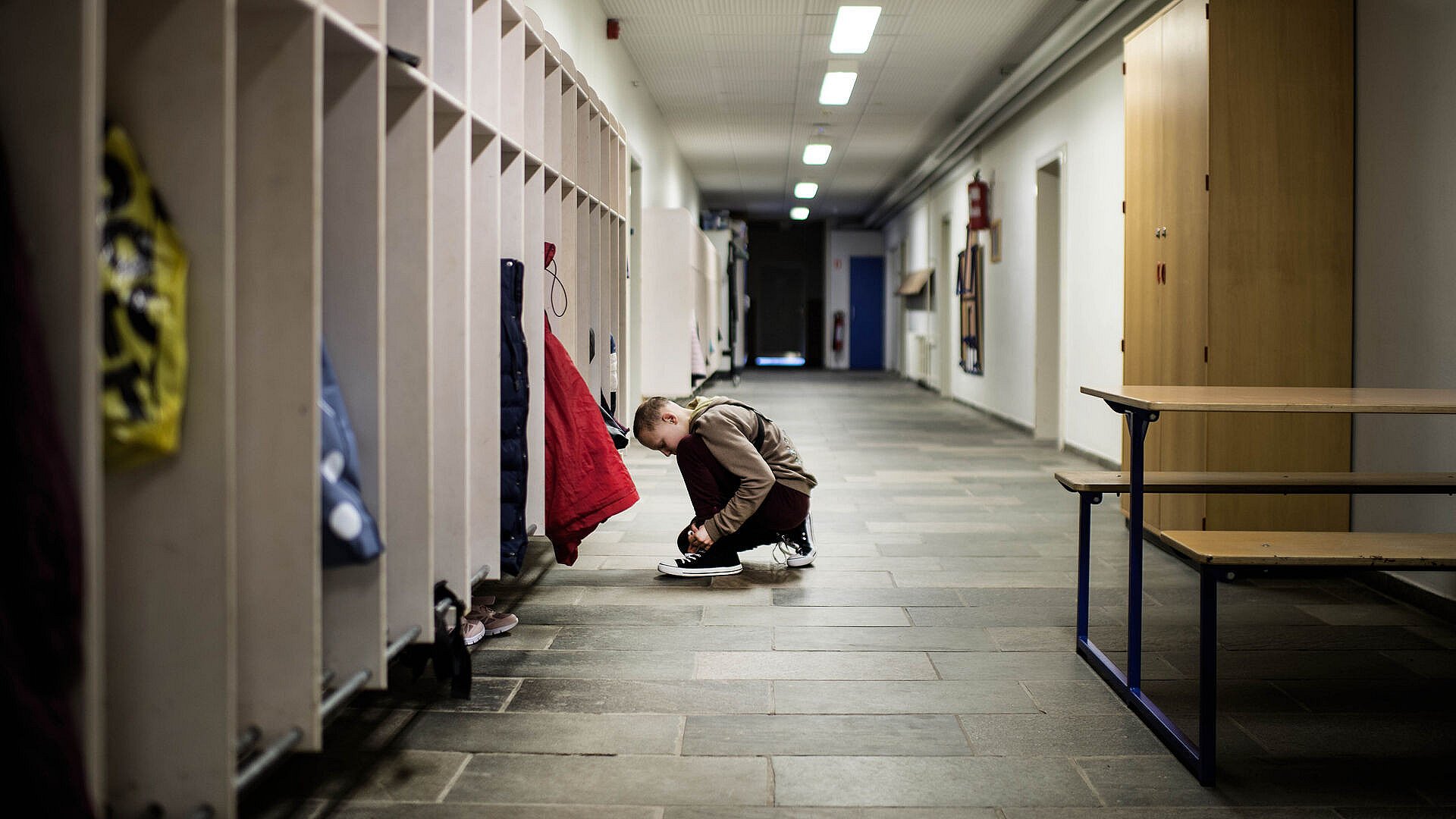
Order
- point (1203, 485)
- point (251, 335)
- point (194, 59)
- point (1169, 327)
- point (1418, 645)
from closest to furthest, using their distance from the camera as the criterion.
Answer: point (194, 59) → point (251, 335) → point (1203, 485) → point (1418, 645) → point (1169, 327)

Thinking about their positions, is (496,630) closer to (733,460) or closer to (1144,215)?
(733,460)

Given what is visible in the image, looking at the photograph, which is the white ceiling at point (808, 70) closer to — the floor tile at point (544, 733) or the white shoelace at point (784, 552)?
the white shoelace at point (784, 552)

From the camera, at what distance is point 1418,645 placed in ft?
10.3

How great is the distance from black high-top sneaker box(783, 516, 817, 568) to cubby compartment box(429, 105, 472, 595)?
1810 millimetres

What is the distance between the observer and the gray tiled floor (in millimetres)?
2119

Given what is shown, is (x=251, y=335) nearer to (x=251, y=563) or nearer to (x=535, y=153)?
(x=251, y=563)

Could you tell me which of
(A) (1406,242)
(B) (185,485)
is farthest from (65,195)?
(A) (1406,242)

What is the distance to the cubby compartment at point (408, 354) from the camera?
7.27 ft

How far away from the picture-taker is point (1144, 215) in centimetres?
476

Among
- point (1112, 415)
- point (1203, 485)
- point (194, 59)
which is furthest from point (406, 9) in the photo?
point (1112, 415)

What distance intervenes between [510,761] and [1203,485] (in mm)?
1811

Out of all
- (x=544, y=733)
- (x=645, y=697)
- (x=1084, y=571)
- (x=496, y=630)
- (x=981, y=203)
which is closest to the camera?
(x=544, y=733)

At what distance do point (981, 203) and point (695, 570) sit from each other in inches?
313

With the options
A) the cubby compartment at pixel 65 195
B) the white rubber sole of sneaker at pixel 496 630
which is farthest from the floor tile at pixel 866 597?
the cubby compartment at pixel 65 195
